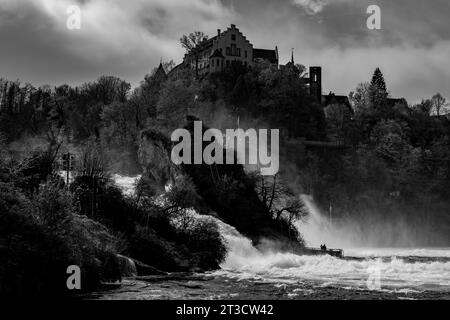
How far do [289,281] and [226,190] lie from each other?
25.1 metres

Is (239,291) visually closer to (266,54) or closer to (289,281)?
(289,281)

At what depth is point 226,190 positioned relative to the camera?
6328 cm

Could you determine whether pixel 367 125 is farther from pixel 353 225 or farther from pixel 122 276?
pixel 122 276

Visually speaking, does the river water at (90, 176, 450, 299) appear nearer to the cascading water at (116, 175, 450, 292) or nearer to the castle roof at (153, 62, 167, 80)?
the cascading water at (116, 175, 450, 292)

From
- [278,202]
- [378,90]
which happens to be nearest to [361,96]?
[378,90]

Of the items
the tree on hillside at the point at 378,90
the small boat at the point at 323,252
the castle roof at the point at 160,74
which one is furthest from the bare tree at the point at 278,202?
the tree on hillside at the point at 378,90

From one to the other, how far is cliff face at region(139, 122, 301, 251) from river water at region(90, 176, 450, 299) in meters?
6.16

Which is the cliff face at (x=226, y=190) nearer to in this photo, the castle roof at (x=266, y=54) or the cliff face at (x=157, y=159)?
the cliff face at (x=157, y=159)

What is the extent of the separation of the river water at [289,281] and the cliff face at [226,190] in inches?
242

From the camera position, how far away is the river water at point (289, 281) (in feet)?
109

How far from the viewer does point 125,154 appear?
86875 millimetres

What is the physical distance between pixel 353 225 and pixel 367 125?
37876 millimetres
